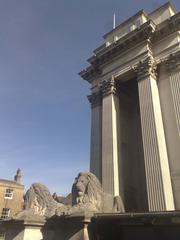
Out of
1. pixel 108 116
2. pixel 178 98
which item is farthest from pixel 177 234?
pixel 108 116

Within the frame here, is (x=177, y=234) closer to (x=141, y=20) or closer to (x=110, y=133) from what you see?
(x=110, y=133)

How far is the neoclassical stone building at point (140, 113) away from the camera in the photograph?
14844 mm

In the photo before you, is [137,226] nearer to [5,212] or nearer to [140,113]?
[140,113]

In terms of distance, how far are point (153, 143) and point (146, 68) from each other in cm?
563

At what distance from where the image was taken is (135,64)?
1878 centimetres

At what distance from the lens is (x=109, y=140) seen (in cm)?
1791

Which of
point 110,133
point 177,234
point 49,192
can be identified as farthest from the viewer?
point 110,133

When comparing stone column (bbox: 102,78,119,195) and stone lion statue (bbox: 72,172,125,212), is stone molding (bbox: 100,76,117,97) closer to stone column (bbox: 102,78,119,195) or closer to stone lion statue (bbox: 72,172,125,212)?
stone column (bbox: 102,78,119,195)

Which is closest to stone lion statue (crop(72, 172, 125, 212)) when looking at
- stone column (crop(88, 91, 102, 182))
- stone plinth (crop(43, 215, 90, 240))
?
stone plinth (crop(43, 215, 90, 240))

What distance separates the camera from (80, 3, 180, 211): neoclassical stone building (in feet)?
48.7

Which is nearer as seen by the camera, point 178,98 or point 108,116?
point 178,98

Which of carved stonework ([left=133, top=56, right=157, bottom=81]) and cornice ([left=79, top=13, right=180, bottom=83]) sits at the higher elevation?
cornice ([left=79, top=13, right=180, bottom=83])

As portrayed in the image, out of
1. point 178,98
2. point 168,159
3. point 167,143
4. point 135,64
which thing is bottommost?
point 168,159

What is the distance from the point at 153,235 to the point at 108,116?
39.3 feet
